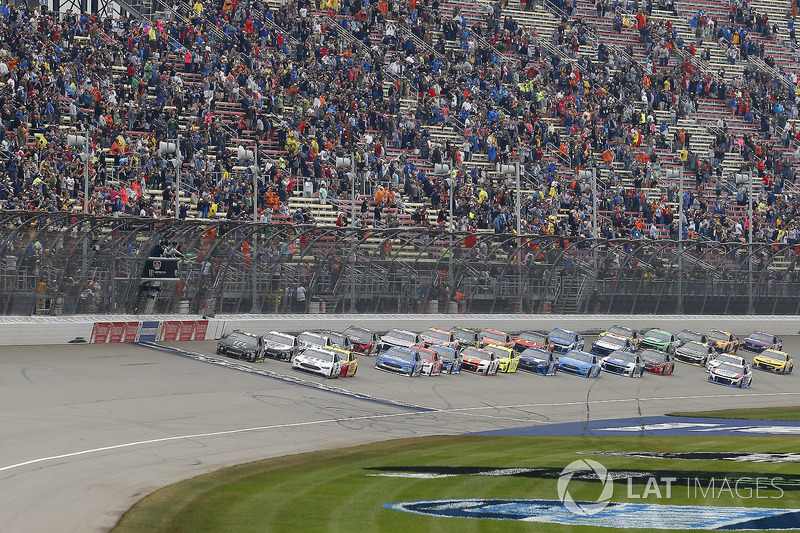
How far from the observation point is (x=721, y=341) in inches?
2261

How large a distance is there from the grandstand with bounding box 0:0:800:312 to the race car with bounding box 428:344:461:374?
3.64 metres

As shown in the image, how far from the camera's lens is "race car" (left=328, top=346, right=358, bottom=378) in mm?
43375

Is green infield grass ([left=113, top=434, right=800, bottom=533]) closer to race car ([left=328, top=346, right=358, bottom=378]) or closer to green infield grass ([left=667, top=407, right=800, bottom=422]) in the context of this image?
green infield grass ([left=667, top=407, right=800, bottom=422])

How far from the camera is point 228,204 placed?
173ft

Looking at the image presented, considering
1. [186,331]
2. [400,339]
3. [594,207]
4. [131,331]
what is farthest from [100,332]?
[594,207]

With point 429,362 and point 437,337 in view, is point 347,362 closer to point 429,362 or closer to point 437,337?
point 429,362

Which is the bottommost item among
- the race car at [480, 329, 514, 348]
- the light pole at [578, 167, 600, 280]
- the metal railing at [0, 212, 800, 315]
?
the race car at [480, 329, 514, 348]

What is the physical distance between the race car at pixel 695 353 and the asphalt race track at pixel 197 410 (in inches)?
88.5

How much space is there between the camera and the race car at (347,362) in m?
43.4

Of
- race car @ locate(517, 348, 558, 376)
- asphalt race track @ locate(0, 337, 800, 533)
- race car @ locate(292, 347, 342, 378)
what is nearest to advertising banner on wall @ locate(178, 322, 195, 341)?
asphalt race track @ locate(0, 337, 800, 533)

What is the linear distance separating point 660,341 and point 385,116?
16.2m

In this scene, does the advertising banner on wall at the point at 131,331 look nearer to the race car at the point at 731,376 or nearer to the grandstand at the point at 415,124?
the grandstand at the point at 415,124

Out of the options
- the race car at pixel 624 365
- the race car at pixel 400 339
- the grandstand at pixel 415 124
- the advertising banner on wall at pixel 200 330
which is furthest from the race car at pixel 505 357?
the advertising banner on wall at pixel 200 330

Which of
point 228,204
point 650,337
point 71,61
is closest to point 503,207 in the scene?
point 650,337
